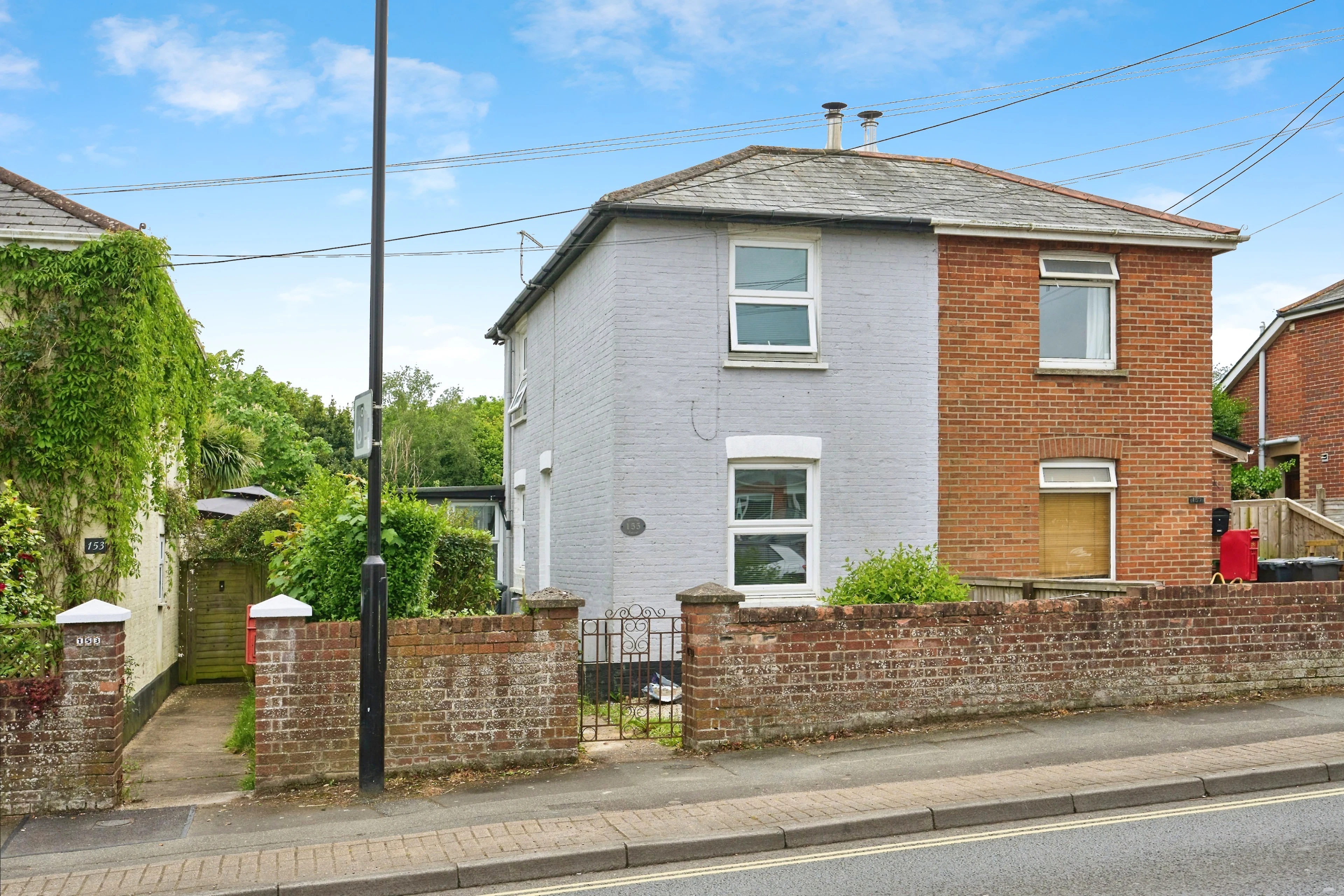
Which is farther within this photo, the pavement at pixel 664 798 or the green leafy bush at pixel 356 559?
the green leafy bush at pixel 356 559

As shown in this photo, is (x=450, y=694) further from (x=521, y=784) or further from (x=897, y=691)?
(x=897, y=691)

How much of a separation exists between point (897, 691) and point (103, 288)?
29.9 ft

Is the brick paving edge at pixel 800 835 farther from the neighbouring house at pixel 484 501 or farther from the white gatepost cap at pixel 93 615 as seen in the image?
the neighbouring house at pixel 484 501

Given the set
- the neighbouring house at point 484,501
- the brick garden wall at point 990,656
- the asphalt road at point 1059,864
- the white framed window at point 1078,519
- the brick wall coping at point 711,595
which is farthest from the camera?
the neighbouring house at point 484,501

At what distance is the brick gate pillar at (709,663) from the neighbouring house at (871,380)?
3458 mm

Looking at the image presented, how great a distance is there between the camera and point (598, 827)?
7.63 m

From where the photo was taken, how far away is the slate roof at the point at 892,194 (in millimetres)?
13898

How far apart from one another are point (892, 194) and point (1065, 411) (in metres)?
3.62

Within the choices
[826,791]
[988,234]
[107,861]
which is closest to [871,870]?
[826,791]

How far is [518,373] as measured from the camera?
69.7 ft

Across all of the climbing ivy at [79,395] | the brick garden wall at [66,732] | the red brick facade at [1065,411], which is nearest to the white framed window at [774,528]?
the red brick facade at [1065,411]

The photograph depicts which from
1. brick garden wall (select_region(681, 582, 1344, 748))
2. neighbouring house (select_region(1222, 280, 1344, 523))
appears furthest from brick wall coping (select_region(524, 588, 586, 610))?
neighbouring house (select_region(1222, 280, 1344, 523))

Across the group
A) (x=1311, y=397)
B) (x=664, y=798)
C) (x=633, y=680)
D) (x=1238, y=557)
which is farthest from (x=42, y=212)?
(x=1311, y=397)

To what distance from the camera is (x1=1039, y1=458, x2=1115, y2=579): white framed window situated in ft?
48.9
